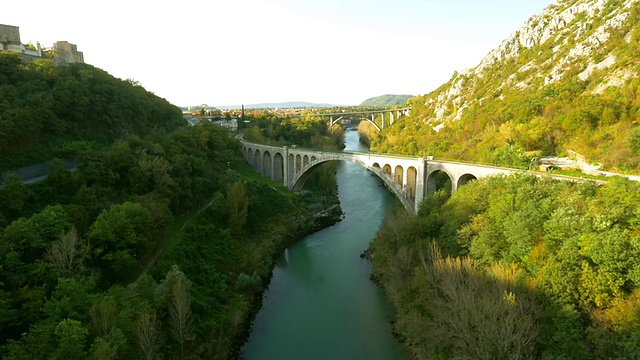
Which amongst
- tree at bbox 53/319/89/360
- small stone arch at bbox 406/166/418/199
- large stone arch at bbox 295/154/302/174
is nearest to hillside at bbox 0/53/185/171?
tree at bbox 53/319/89/360

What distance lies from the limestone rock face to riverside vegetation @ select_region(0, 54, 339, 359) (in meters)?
25.5

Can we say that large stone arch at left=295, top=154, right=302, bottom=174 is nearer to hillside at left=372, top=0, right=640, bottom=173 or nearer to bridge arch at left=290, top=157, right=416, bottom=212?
bridge arch at left=290, top=157, right=416, bottom=212

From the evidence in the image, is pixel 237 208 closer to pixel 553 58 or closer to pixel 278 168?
pixel 278 168

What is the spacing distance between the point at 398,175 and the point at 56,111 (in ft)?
84.2

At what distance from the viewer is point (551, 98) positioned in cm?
2800

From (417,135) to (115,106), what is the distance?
3426cm

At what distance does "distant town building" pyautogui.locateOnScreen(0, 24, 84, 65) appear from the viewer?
29.7 m

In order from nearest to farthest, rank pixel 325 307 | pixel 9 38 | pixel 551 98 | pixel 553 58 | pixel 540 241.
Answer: pixel 540 241
pixel 325 307
pixel 551 98
pixel 9 38
pixel 553 58

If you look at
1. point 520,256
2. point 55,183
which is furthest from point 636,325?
point 55,183

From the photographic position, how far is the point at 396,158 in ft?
86.8

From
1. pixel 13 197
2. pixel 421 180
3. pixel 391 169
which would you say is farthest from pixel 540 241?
pixel 13 197

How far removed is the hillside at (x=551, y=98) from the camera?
21359mm

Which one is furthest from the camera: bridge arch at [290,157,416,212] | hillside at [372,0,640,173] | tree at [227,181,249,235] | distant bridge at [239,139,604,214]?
bridge arch at [290,157,416,212]

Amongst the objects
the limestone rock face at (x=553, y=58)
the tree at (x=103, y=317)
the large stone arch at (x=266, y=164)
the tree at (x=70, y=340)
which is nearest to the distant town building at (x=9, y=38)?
the large stone arch at (x=266, y=164)
